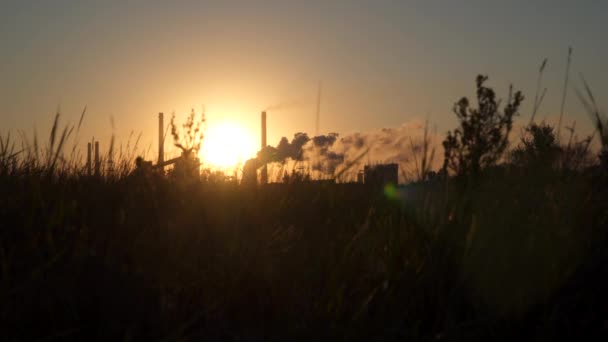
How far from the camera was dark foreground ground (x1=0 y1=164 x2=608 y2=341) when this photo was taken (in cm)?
213

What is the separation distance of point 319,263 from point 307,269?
58 millimetres

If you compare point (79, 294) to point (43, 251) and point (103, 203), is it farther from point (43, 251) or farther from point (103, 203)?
point (103, 203)

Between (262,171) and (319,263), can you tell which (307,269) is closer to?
(319,263)

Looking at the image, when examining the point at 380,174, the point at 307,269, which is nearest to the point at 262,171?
the point at 380,174

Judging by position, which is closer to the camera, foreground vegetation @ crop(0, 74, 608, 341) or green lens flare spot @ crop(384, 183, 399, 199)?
foreground vegetation @ crop(0, 74, 608, 341)

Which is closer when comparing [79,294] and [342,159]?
[79,294]

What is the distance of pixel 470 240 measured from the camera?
98.1 inches

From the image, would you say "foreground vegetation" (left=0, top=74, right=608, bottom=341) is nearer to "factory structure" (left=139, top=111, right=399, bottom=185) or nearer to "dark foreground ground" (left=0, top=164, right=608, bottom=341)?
"dark foreground ground" (left=0, top=164, right=608, bottom=341)

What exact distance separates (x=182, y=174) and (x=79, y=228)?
1666 millimetres

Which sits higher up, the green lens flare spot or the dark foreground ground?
the green lens flare spot

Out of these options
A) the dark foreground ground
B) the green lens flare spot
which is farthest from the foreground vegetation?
the green lens flare spot

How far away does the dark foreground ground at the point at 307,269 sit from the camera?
213 cm

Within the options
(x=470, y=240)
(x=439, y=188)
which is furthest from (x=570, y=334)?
(x=439, y=188)

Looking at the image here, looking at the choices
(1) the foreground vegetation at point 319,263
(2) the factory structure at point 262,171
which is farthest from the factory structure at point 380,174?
(1) the foreground vegetation at point 319,263
